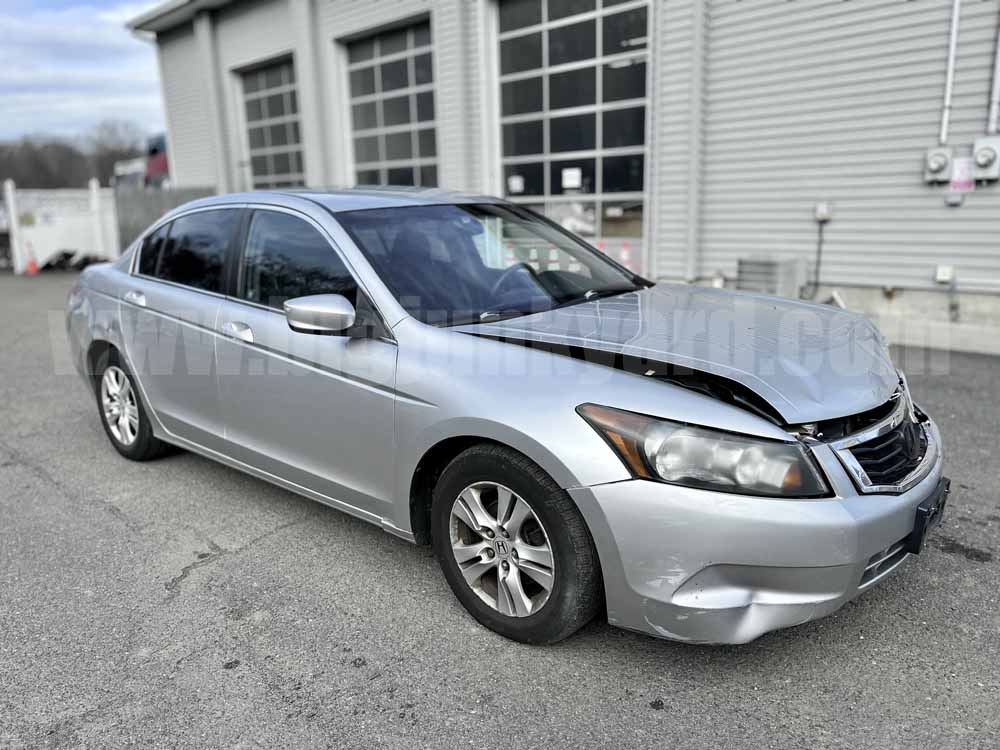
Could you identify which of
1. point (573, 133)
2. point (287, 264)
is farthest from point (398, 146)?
point (287, 264)

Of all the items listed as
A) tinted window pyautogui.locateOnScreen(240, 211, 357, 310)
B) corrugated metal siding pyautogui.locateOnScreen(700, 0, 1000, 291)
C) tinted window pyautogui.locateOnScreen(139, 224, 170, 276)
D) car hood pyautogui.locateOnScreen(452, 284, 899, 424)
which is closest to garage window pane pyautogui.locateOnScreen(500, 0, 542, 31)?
corrugated metal siding pyautogui.locateOnScreen(700, 0, 1000, 291)

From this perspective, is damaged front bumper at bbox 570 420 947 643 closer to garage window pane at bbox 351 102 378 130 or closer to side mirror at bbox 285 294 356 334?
side mirror at bbox 285 294 356 334

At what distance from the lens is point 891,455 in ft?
8.50

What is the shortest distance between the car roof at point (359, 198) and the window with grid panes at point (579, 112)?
635 centimetres

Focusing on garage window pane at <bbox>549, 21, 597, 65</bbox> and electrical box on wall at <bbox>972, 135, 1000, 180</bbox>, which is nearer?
electrical box on wall at <bbox>972, 135, 1000, 180</bbox>

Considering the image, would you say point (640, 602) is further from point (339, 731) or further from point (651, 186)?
point (651, 186)

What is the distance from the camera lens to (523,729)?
7.75ft

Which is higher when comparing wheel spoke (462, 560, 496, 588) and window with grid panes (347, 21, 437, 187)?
window with grid panes (347, 21, 437, 187)

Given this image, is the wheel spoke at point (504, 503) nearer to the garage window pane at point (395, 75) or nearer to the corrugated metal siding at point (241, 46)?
the garage window pane at point (395, 75)

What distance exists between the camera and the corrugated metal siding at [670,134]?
899cm

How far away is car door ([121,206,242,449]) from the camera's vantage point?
3947mm

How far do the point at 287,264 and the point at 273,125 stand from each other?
44.0ft

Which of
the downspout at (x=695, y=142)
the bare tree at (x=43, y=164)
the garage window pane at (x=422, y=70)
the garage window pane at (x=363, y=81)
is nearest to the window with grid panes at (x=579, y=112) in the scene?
the downspout at (x=695, y=142)

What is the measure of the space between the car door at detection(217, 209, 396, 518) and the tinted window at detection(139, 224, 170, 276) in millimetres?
970
